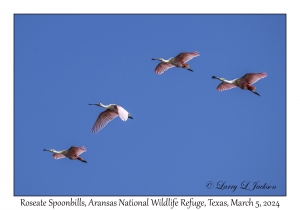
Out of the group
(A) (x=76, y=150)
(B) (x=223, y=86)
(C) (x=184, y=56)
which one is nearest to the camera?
(A) (x=76, y=150)

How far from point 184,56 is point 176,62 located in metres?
0.47

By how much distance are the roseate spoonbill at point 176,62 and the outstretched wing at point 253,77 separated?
1265 mm

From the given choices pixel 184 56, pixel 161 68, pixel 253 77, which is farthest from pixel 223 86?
pixel 253 77

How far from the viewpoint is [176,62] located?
746 inches

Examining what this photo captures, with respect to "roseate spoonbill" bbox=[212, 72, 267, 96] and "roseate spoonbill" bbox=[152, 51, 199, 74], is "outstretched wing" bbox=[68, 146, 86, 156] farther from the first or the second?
"roseate spoonbill" bbox=[212, 72, 267, 96]

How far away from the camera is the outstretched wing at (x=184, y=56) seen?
59.8 ft

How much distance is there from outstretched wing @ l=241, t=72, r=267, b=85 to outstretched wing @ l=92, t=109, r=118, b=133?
3.28 meters

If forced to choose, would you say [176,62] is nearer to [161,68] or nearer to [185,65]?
[185,65]

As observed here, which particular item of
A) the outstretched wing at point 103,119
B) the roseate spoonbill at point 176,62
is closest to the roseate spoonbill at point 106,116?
the outstretched wing at point 103,119

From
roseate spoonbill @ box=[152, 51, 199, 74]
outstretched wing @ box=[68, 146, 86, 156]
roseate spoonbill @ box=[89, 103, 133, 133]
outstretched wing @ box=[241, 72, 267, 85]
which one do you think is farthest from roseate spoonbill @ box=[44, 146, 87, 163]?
outstretched wing @ box=[241, 72, 267, 85]

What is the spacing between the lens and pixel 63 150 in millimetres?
18719

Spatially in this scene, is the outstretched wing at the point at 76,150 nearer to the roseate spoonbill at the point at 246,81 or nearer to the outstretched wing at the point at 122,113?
the outstretched wing at the point at 122,113
